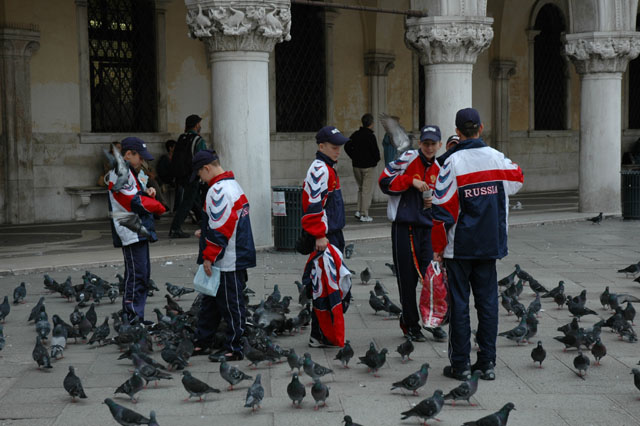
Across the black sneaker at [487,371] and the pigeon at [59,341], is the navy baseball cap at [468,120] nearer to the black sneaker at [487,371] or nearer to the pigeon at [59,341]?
the black sneaker at [487,371]

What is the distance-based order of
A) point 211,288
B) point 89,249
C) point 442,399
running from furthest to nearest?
point 89,249 → point 211,288 → point 442,399

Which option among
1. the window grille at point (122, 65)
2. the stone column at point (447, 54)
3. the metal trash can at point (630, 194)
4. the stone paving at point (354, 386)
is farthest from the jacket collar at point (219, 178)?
the metal trash can at point (630, 194)

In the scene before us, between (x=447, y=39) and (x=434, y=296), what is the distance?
7982mm

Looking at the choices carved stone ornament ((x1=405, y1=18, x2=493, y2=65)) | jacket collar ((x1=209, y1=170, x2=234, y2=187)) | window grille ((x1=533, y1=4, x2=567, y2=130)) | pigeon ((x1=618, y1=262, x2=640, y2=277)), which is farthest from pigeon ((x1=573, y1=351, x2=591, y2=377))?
window grille ((x1=533, y1=4, x2=567, y2=130))

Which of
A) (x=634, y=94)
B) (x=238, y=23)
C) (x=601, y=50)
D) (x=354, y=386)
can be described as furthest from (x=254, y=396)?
(x=634, y=94)

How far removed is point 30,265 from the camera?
33.7 feet

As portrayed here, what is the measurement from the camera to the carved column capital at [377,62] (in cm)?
1860

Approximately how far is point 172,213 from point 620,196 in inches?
321

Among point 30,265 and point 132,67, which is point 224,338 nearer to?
point 30,265

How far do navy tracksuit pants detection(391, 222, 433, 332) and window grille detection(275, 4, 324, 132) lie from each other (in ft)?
35.8

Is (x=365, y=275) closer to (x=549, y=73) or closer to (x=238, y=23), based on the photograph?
(x=238, y=23)

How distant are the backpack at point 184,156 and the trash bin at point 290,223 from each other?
164cm

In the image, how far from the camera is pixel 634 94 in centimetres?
2494

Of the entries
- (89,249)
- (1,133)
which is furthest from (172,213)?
(89,249)
